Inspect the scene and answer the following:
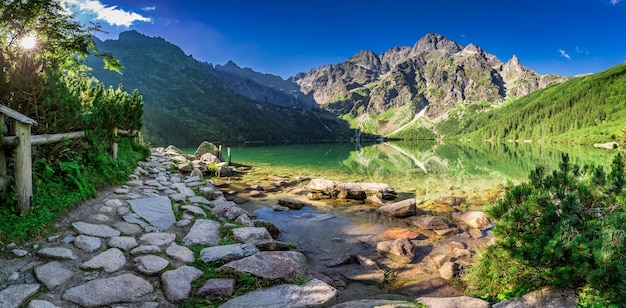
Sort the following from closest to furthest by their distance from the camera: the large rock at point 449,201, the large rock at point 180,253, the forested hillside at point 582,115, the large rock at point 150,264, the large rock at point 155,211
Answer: the large rock at point 150,264
the large rock at point 180,253
the large rock at point 155,211
the large rock at point 449,201
the forested hillside at point 582,115

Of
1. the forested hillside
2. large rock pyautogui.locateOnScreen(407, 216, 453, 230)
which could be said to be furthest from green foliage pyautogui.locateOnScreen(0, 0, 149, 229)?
the forested hillside

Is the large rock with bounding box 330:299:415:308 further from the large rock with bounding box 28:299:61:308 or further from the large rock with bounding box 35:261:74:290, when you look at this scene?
the large rock with bounding box 35:261:74:290

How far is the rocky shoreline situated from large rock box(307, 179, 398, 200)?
7.40 m

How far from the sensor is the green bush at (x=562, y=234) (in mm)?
3855

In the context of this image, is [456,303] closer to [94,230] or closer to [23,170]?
[94,230]

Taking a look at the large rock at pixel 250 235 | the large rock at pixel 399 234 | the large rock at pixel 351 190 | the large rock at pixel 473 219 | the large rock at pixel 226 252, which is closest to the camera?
the large rock at pixel 226 252

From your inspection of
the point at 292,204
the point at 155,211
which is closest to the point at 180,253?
the point at 155,211

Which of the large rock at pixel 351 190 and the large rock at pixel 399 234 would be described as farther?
the large rock at pixel 351 190

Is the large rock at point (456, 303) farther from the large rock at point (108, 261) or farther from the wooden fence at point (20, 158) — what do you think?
the wooden fence at point (20, 158)

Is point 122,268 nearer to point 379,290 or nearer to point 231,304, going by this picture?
point 231,304

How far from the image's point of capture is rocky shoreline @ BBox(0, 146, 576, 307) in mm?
4871

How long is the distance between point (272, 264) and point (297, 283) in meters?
0.67

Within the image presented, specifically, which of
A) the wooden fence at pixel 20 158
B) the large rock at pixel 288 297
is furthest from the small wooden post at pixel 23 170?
the large rock at pixel 288 297

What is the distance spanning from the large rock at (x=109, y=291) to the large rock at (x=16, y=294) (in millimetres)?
428
